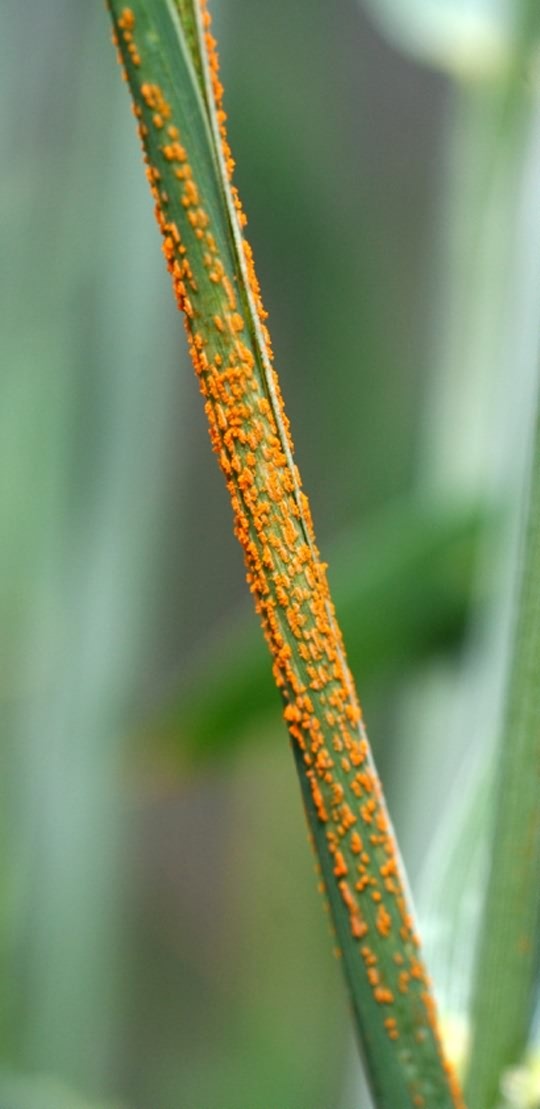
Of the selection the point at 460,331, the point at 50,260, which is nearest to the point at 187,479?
the point at 50,260

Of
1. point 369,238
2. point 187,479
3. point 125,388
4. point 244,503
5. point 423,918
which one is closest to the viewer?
point 244,503

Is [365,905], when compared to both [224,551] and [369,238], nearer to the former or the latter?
[369,238]

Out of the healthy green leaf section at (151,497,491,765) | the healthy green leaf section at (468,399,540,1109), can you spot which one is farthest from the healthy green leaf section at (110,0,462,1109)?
the healthy green leaf section at (151,497,491,765)

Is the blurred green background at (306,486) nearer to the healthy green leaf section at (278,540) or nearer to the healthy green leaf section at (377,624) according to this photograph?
the healthy green leaf section at (377,624)

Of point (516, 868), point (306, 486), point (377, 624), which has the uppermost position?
point (306, 486)

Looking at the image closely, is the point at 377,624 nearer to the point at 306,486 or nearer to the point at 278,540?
the point at 278,540

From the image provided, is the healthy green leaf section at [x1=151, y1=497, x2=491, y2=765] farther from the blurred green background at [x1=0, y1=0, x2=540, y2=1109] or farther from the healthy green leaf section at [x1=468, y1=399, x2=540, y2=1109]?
the healthy green leaf section at [x1=468, y1=399, x2=540, y2=1109]

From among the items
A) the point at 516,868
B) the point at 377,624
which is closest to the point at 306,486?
the point at 377,624
